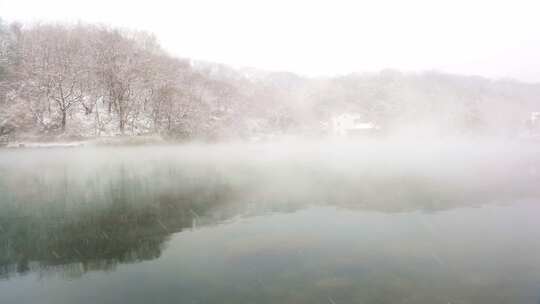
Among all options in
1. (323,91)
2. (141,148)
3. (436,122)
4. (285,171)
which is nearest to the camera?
(285,171)

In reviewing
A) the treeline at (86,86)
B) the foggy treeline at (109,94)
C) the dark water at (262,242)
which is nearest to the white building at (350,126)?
the foggy treeline at (109,94)

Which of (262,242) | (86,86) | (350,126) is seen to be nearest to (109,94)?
(86,86)

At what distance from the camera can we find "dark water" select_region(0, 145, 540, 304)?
9.88m

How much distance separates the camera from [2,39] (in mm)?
68750

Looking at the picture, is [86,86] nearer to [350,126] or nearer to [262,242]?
[262,242]

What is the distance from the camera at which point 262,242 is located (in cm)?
1412

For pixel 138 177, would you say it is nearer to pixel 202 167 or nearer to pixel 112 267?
pixel 202 167

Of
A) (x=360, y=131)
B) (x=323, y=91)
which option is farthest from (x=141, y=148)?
(x=323, y=91)

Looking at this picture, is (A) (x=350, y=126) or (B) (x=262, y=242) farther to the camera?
(A) (x=350, y=126)

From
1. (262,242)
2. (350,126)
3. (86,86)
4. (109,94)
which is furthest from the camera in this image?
(350,126)

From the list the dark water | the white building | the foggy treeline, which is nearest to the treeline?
the foggy treeline

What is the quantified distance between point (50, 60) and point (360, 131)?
338 feet

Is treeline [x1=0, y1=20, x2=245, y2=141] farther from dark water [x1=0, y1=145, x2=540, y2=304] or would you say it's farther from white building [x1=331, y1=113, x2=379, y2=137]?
white building [x1=331, y1=113, x2=379, y2=137]

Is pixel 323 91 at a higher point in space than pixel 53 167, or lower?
higher
